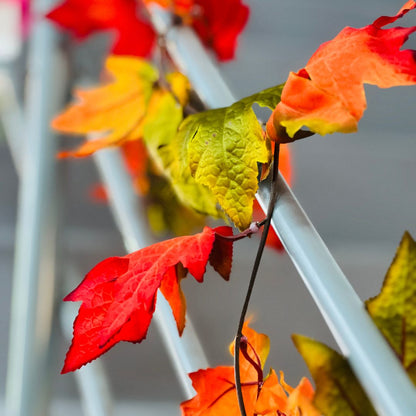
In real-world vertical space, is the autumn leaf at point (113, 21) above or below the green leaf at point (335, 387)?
above

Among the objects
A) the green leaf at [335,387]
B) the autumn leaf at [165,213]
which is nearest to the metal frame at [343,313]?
the green leaf at [335,387]

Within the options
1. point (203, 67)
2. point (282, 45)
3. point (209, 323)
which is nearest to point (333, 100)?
point (203, 67)

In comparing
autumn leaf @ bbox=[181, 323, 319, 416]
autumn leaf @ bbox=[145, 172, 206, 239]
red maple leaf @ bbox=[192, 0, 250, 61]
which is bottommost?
autumn leaf @ bbox=[181, 323, 319, 416]

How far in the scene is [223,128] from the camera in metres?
0.28

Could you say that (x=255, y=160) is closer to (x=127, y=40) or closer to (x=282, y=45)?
(x=127, y=40)

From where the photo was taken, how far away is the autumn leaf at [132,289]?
0.81ft

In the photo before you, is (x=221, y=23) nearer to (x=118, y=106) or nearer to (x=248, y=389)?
(x=118, y=106)

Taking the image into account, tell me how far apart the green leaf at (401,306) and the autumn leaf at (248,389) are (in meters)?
0.06

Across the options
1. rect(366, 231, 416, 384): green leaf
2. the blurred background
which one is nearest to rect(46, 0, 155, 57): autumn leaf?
the blurred background

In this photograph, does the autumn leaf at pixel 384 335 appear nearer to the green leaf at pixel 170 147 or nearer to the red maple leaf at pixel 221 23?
the green leaf at pixel 170 147

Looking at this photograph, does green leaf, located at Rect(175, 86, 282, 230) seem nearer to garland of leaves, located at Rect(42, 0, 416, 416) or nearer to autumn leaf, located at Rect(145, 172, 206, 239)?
garland of leaves, located at Rect(42, 0, 416, 416)

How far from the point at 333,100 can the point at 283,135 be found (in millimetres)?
34

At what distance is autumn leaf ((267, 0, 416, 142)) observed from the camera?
0.75ft

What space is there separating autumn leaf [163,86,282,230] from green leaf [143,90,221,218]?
55 millimetres
